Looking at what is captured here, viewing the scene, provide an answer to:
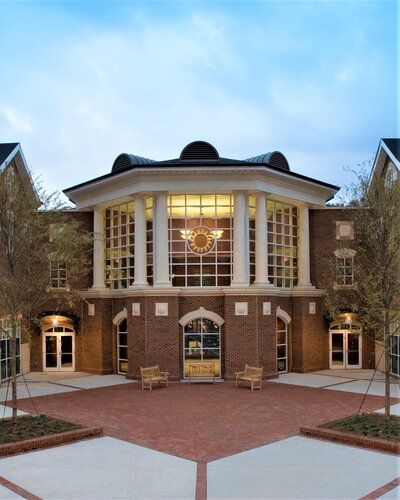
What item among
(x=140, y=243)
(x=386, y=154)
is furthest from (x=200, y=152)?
(x=386, y=154)

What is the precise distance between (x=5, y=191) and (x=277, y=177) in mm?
13033

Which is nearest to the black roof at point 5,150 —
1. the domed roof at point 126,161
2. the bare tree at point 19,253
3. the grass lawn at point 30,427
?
the domed roof at point 126,161

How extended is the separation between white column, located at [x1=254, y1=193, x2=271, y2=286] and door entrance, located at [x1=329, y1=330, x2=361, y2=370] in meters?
5.51

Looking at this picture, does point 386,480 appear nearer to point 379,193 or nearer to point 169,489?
point 169,489

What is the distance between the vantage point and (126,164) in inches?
938

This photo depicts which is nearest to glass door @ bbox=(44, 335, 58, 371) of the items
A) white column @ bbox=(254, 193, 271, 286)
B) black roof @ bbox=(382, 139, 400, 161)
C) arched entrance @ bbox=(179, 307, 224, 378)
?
arched entrance @ bbox=(179, 307, 224, 378)

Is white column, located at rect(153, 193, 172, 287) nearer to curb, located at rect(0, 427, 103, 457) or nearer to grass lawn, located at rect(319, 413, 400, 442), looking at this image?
curb, located at rect(0, 427, 103, 457)

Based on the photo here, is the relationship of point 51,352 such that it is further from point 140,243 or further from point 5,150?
point 5,150

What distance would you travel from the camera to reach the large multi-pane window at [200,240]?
22.6 meters

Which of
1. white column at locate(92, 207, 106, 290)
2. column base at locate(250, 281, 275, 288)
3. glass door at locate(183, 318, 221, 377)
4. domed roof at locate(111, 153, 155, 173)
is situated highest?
domed roof at locate(111, 153, 155, 173)

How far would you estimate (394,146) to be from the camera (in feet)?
80.0

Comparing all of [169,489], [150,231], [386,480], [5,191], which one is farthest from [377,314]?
[150,231]

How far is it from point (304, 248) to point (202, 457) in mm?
16283

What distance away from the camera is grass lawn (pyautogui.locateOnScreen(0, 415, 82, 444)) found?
11.1 metres
